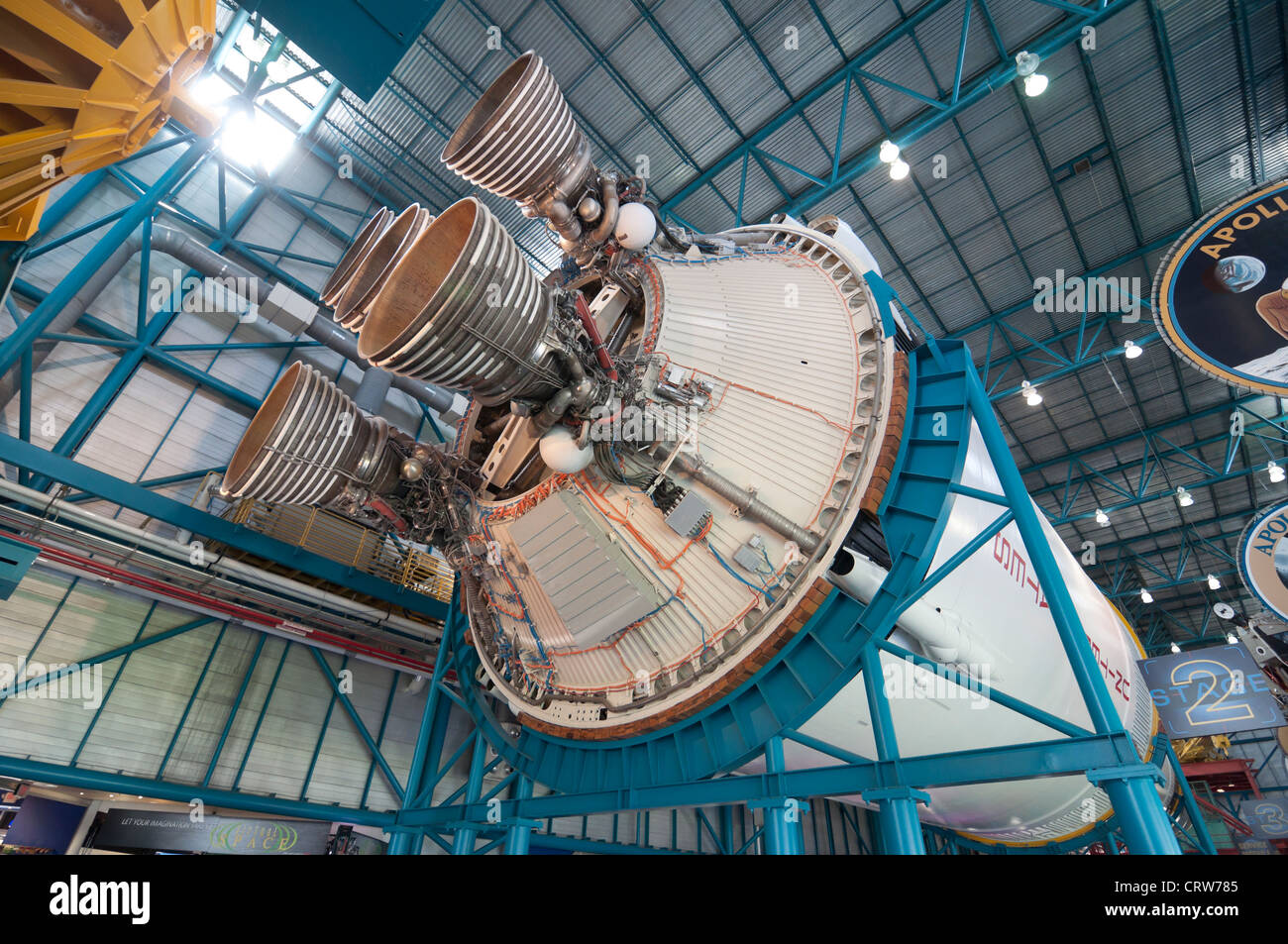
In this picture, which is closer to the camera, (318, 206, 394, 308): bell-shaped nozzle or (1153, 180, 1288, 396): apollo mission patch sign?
(318, 206, 394, 308): bell-shaped nozzle

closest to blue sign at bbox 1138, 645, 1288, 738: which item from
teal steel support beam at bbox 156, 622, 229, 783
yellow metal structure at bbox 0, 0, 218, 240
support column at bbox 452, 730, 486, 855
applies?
support column at bbox 452, 730, 486, 855

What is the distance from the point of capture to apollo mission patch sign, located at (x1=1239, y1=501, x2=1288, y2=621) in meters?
11.8

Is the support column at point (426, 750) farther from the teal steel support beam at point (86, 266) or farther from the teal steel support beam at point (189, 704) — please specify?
the teal steel support beam at point (86, 266)

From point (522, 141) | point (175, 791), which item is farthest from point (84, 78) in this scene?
point (175, 791)

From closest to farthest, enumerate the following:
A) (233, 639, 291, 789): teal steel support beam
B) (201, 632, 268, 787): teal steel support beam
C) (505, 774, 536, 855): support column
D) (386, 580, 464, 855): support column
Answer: (505, 774, 536, 855): support column, (386, 580, 464, 855): support column, (201, 632, 268, 787): teal steel support beam, (233, 639, 291, 789): teal steel support beam

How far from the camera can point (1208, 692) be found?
1023cm

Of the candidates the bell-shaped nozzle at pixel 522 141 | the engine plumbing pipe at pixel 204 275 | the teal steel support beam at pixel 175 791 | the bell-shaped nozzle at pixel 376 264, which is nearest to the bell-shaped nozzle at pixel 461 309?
the bell-shaped nozzle at pixel 376 264

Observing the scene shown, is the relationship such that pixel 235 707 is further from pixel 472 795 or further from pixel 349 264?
pixel 349 264

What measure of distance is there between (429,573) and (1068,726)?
405 inches

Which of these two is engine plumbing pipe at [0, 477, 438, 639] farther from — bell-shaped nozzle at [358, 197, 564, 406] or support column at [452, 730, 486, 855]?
bell-shaped nozzle at [358, 197, 564, 406]

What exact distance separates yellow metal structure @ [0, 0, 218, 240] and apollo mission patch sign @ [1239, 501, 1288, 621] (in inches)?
674

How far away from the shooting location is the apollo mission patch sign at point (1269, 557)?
11.8m

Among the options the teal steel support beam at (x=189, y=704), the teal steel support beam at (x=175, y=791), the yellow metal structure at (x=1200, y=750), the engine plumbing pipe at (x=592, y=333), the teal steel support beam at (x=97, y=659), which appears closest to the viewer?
the engine plumbing pipe at (x=592, y=333)

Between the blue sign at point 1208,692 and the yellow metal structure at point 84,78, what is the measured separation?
46.4 feet
